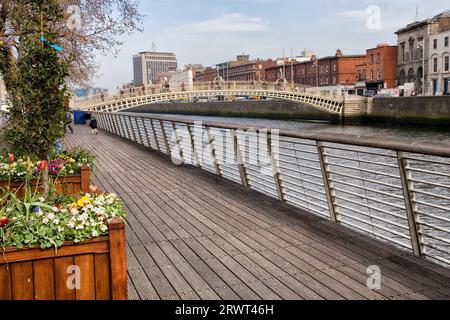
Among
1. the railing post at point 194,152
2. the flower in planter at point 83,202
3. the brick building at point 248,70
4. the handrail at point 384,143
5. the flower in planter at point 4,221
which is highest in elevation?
the brick building at point 248,70

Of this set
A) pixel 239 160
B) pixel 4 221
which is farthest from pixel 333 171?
pixel 4 221

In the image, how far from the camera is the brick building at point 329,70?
87188 mm

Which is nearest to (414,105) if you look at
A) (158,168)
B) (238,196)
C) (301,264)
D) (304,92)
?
(304,92)

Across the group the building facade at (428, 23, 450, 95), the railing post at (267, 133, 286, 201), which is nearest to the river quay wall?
the building facade at (428, 23, 450, 95)

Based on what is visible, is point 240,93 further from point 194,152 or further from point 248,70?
point 248,70

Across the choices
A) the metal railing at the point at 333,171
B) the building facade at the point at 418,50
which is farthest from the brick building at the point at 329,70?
the metal railing at the point at 333,171

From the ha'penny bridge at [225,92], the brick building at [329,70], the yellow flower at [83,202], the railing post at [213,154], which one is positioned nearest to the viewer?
the yellow flower at [83,202]

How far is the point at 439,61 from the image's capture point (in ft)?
183

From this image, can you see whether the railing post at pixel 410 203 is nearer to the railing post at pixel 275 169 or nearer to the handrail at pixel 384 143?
the handrail at pixel 384 143

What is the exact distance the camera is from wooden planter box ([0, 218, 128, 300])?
275cm

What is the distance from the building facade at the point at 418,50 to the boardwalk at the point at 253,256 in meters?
55.8

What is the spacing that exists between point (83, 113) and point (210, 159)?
32857 mm
